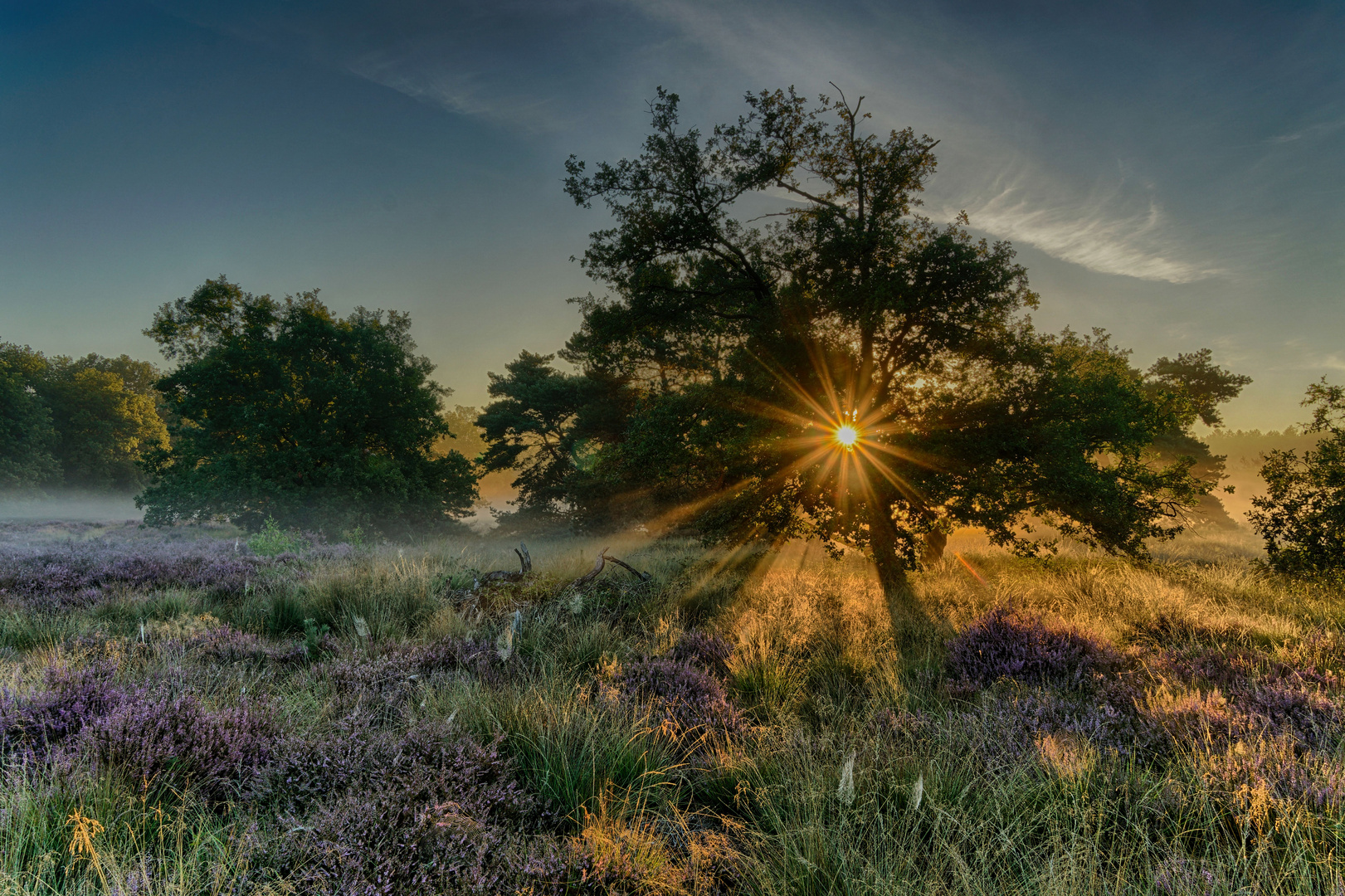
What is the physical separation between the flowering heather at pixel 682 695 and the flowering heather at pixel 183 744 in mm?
2083

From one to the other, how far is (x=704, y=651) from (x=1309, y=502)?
1086cm

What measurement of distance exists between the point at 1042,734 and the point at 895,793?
45.3 inches

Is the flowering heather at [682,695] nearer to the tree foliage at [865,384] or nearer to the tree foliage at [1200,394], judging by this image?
the tree foliage at [865,384]

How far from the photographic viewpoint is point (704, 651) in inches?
193

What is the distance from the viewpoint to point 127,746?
2373 mm

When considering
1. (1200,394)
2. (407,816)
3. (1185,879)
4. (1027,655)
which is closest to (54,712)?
(407,816)

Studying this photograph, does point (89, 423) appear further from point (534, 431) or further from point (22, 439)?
point (534, 431)

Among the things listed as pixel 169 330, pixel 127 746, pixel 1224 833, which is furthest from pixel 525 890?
pixel 169 330

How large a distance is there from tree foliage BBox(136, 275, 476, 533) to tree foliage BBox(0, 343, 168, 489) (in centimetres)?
2834

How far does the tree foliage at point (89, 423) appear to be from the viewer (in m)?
46.2

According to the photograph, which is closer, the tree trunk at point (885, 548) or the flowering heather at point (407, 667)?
the flowering heather at point (407, 667)

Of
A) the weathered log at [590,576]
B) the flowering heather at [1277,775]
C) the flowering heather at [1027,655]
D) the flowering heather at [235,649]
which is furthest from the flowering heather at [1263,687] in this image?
the flowering heather at [235,649]

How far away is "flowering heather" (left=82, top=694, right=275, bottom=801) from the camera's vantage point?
91.4 inches

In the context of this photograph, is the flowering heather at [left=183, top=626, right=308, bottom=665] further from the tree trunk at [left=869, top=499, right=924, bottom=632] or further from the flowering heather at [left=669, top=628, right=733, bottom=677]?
the tree trunk at [left=869, top=499, right=924, bottom=632]
